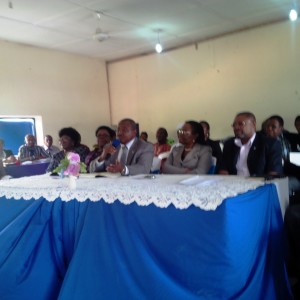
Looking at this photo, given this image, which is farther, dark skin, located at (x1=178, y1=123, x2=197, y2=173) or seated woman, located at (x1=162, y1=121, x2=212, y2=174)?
dark skin, located at (x1=178, y1=123, x2=197, y2=173)

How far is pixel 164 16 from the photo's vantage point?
19.3 feet

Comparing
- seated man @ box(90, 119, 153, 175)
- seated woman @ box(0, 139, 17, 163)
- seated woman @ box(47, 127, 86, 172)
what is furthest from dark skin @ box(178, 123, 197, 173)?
seated woman @ box(0, 139, 17, 163)

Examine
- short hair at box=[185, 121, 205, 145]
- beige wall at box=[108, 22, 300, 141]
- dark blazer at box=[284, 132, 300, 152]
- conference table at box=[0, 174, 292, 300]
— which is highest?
beige wall at box=[108, 22, 300, 141]

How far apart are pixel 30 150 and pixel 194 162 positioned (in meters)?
4.43

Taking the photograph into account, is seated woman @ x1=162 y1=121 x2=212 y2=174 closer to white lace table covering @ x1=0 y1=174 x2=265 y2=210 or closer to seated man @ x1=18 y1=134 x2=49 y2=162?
white lace table covering @ x1=0 y1=174 x2=265 y2=210

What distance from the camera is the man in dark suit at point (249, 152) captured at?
304cm

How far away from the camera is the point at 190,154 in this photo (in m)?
3.55

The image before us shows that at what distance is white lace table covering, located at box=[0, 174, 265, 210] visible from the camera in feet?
6.62

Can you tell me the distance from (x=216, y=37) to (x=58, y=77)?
11.9 feet

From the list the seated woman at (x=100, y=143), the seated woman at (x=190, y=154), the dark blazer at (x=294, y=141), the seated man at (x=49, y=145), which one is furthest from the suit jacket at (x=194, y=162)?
Answer: the seated man at (x=49, y=145)

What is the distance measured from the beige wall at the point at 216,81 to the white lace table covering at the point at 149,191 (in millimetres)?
4490

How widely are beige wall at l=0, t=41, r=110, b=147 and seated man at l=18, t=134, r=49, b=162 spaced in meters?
0.61

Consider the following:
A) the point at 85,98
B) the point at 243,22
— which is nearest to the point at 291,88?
the point at 243,22

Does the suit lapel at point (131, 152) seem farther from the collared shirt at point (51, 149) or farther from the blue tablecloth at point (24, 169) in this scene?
the collared shirt at point (51, 149)
